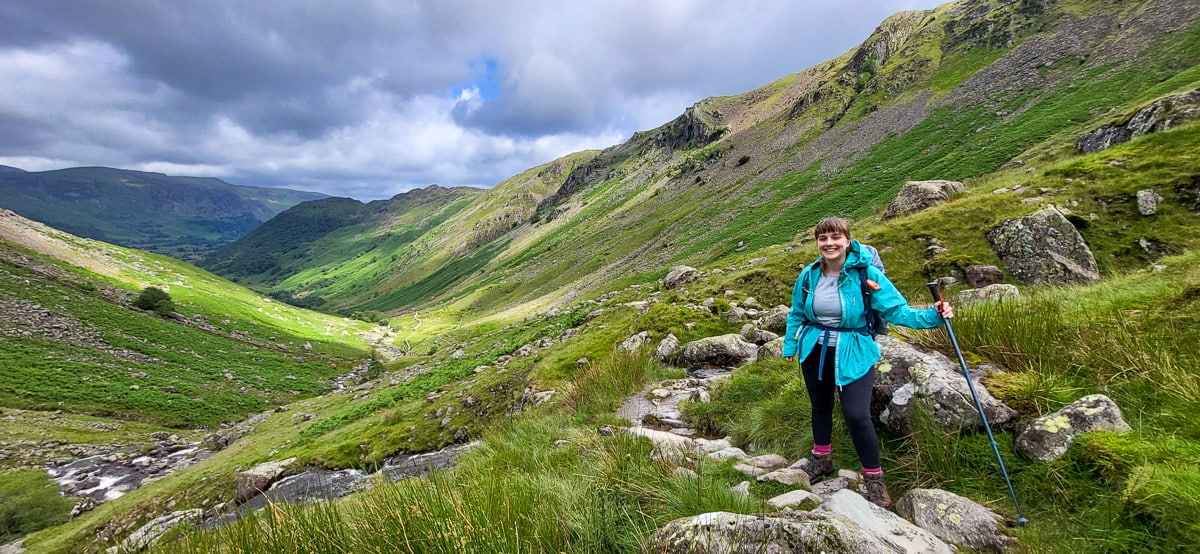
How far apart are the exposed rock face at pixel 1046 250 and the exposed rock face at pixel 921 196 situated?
9398 millimetres

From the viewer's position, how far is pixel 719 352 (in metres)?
10.7

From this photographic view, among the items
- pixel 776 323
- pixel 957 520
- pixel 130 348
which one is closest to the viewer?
pixel 957 520

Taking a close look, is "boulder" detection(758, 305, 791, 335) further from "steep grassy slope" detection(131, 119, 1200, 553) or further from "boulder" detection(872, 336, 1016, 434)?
"boulder" detection(872, 336, 1016, 434)

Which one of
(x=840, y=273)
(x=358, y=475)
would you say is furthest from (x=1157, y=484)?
(x=358, y=475)

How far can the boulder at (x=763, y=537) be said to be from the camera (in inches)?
111

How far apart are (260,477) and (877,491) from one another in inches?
869

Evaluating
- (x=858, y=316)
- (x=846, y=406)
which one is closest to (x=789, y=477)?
(x=846, y=406)

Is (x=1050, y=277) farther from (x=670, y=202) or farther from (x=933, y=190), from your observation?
(x=670, y=202)

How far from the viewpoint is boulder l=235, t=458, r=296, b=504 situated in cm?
1617

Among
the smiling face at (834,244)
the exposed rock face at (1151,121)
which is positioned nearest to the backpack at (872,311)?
the smiling face at (834,244)

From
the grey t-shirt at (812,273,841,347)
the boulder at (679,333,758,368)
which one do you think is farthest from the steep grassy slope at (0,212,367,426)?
the grey t-shirt at (812,273,841,347)

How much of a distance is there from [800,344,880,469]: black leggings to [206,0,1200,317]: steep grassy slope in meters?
30.9

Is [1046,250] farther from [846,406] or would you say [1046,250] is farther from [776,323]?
[846,406]

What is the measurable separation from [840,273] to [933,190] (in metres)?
22.7
